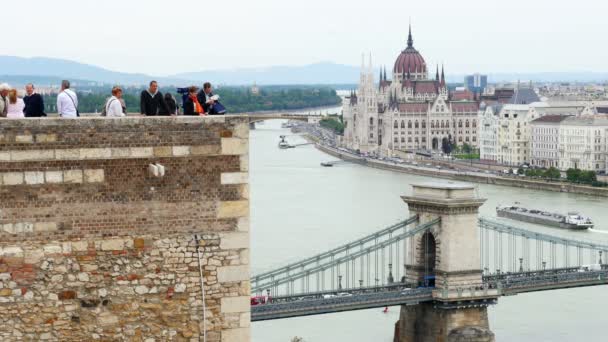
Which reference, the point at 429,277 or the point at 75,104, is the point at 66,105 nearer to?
the point at 75,104

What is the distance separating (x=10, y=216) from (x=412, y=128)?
269 ft

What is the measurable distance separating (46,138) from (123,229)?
16.3 inches

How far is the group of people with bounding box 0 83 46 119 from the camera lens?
5492 millimetres

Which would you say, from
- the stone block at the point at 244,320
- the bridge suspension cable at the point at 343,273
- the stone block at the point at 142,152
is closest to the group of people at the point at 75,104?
the stone block at the point at 142,152

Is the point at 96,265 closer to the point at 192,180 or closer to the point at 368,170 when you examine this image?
the point at 192,180

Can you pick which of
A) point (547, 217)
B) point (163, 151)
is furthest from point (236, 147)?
point (547, 217)

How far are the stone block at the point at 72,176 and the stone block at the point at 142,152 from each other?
8.1 inches

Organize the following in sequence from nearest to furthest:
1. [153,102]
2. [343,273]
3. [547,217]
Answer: [153,102]
[343,273]
[547,217]

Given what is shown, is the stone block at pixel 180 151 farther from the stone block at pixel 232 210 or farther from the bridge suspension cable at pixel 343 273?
the bridge suspension cable at pixel 343 273

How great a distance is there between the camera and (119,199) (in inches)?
208

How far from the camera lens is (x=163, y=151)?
536 centimetres

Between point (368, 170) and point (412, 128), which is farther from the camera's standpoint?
point (412, 128)

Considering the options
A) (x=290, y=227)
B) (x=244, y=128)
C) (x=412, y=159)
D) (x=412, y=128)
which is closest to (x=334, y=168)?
(x=412, y=159)

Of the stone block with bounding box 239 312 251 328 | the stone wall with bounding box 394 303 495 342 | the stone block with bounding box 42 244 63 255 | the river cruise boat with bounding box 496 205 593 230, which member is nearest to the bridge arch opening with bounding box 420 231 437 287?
the stone wall with bounding box 394 303 495 342
